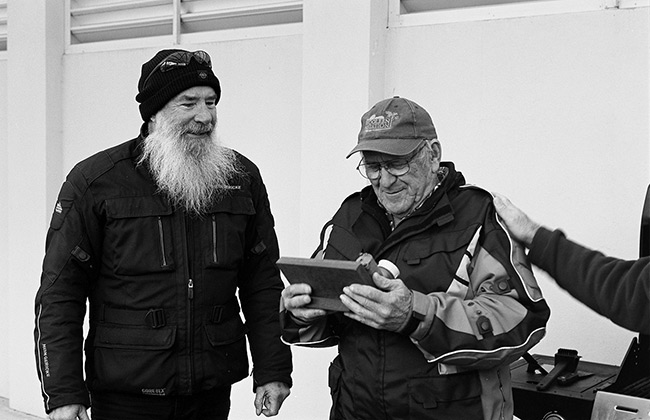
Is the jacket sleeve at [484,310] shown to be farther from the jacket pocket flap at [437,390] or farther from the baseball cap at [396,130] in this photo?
the baseball cap at [396,130]

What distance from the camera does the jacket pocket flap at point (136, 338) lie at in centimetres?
276

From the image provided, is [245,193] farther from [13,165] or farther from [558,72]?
[13,165]

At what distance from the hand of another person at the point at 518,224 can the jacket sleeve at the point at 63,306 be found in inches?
55.4

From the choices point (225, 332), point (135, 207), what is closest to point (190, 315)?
point (225, 332)

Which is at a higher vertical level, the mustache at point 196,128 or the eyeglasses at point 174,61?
the eyeglasses at point 174,61

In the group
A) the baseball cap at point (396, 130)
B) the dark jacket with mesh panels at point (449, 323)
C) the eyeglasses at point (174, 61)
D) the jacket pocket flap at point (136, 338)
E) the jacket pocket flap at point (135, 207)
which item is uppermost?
the eyeglasses at point (174, 61)

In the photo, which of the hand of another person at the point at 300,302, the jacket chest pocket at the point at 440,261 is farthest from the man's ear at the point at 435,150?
the hand of another person at the point at 300,302

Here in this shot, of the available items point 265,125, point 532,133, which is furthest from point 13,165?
point 532,133

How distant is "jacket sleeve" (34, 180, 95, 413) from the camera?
8.91 feet

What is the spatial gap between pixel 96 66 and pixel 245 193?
2831 mm

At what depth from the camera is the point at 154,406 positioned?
280 cm

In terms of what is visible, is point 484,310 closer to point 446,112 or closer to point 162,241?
point 162,241

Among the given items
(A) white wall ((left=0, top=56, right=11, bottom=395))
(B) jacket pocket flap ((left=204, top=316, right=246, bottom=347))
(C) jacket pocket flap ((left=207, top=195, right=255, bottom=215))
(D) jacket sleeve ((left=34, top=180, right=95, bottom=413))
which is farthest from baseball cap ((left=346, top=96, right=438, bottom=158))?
(A) white wall ((left=0, top=56, right=11, bottom=395))

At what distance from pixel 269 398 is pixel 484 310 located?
3.74 feet
